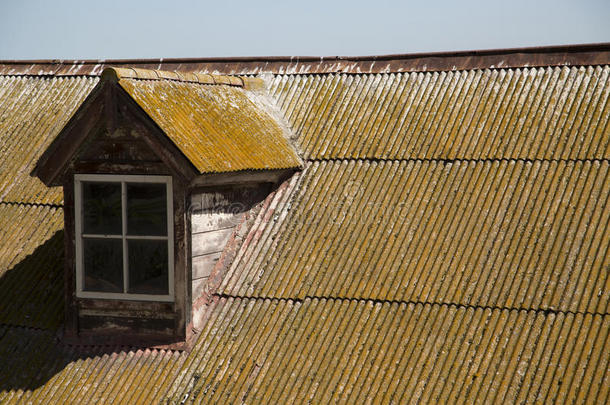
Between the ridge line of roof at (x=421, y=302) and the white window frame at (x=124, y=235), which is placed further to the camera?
the white window frame at (x=124, y=235)

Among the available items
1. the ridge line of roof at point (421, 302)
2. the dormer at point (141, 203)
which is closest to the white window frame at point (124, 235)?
the dormer at point (141, 203)

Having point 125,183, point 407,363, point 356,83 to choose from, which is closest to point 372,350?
point 407,363

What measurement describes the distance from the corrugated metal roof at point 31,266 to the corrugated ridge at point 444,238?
6.69 ft

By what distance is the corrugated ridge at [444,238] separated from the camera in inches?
288

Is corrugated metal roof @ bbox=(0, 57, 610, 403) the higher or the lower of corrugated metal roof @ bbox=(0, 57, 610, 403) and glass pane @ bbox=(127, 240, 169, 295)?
the lower

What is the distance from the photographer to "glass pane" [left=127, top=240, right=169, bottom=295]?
805cm

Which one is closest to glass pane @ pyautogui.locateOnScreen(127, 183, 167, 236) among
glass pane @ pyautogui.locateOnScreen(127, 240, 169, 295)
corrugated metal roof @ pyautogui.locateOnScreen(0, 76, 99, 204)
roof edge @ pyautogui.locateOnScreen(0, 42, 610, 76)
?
glass pane @ pyautogui.locateOnScreen(127, 240, 169, 295)

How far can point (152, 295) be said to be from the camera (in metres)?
8.04

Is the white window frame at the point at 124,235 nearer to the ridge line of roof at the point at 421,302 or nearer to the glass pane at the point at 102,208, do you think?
the glass pane at the point at 102,208

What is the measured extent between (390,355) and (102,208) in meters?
3.21

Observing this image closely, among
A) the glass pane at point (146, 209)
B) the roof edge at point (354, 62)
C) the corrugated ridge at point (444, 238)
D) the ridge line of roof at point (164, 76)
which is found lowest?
the corrugated ridge at point (444, 238)

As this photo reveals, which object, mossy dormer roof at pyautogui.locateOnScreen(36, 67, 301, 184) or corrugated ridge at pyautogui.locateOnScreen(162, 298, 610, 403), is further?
mossy dormer roof at pyautogui.locateOnScreen(36, 67, 301, 184)

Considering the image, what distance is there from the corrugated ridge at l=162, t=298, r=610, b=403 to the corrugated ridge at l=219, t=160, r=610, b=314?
0.64ft

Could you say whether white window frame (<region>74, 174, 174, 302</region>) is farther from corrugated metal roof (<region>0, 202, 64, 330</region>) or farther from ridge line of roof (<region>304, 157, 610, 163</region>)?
ridge line of roof (<region>304, 157, 610, 163</region>)
